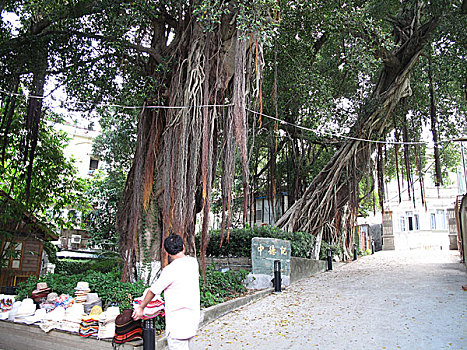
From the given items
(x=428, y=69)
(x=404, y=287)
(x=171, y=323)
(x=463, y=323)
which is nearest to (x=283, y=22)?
(x=428, y=69)

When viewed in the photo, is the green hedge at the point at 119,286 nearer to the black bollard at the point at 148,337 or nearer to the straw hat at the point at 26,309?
the straw hat at the point at 26,309

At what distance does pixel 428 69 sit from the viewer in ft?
31.3

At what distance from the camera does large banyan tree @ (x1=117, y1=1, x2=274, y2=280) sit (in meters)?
5.62

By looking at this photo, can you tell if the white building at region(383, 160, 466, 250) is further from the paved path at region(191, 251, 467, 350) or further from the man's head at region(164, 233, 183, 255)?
the man's head at region(164, 233, 183, 255)

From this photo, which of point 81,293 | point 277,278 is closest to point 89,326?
point 81,293

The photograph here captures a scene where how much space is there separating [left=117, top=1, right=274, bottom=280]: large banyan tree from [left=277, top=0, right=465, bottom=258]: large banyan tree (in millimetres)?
4871

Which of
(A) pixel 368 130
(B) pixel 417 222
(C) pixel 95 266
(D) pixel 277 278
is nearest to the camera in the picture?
(D) pixel 277 278

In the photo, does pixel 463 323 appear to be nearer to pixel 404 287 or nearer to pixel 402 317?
pixel 402 317

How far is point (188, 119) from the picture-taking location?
19.6ft

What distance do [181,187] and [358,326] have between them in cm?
319

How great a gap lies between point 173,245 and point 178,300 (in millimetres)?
426

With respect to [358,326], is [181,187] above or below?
above

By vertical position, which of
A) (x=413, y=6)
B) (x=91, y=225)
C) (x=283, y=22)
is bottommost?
(x=91, y=225)

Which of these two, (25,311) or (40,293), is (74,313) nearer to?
(25,311)
